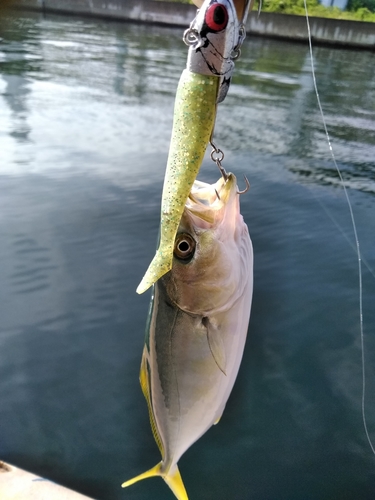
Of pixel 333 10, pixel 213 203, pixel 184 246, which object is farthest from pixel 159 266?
pixel 333 10

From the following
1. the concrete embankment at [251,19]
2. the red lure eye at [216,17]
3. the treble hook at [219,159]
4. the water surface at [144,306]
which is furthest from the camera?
the concrete embankment at [251,19]

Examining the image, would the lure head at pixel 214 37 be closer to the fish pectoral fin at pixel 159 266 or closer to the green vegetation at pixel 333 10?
the fish pectoral fin at pixel 159 266

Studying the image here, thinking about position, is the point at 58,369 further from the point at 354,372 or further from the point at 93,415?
the point at 354,372

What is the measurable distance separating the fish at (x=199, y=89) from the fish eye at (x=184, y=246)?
0.32 metres

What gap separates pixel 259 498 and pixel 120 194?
13.9 ft

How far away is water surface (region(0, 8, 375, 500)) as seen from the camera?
3.09 meters

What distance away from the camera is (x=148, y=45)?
20.3 meters

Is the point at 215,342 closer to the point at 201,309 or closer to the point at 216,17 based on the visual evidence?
the point at 201,309

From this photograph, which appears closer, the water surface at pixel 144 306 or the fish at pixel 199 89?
the fish at pixel 199 89

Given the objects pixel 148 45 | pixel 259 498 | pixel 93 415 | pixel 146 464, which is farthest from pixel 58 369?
pixel 148 45

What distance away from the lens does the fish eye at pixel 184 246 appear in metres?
1.49

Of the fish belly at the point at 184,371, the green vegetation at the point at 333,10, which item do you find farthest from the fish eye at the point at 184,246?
the green vegetation at the point at 333,10

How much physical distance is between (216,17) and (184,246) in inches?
27.5

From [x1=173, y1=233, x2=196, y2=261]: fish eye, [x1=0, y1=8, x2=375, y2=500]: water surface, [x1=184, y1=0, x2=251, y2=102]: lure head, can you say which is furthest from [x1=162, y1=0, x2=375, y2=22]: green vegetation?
[x1=184, y1=0, x2=251, y2=102]: lure head
